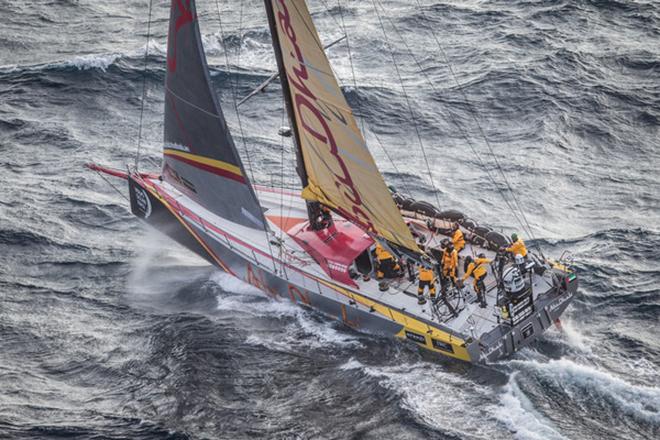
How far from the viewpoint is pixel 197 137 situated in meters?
24.2

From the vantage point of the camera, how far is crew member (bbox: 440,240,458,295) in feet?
73.0

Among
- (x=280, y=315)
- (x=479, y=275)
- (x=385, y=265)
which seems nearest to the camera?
(x=479, y=275)

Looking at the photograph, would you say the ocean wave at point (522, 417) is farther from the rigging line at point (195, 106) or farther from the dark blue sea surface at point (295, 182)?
the rigging line at point (195, 106)

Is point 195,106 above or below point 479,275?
above

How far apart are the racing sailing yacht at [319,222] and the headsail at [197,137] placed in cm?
4

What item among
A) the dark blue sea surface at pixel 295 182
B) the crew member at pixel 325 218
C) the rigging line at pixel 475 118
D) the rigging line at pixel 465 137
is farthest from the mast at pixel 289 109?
the rigging line at pixel 465 137

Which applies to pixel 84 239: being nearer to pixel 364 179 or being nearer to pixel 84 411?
pixel 84 411

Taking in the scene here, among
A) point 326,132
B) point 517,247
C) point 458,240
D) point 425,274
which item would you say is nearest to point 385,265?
point 425,274

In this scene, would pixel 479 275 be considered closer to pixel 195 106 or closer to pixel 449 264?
pixel 449 264

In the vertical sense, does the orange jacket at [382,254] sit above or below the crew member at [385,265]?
above

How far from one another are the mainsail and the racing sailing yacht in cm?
3

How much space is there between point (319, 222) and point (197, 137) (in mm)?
3717

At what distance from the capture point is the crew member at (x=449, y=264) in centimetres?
2225

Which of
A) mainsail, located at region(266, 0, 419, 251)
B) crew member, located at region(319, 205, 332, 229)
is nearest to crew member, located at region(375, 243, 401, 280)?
mainsail, located at region(266, 0, 419, 251)
